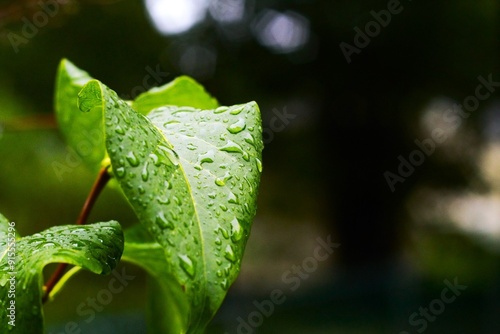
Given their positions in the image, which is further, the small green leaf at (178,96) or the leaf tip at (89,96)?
the small green leaf at (178,96)

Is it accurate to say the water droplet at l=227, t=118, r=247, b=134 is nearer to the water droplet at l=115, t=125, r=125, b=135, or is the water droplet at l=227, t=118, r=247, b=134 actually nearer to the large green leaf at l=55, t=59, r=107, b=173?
the water droplet at l=115, t=125, r=125, b=135

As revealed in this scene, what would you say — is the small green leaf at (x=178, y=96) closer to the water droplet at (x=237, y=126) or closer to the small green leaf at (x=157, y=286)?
the small green leaf at (x=157, y=286)

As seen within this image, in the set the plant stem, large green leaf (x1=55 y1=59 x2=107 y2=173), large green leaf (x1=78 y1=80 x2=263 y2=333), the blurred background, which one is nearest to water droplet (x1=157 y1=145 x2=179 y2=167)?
large green leaf (x1=78 y1=80 x2=263 y2=333)

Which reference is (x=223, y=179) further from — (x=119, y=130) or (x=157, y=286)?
(x=157, y=286)

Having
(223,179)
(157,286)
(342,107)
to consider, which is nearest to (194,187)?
(223,179)

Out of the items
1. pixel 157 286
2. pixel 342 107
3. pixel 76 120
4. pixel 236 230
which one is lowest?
pixel 342 107

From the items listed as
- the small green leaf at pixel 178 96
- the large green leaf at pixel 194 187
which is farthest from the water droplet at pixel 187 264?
the small green leaf at pixel 178 96

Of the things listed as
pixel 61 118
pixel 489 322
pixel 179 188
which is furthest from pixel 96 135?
pixel 489 322

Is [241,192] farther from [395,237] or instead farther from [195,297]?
[395,237]
